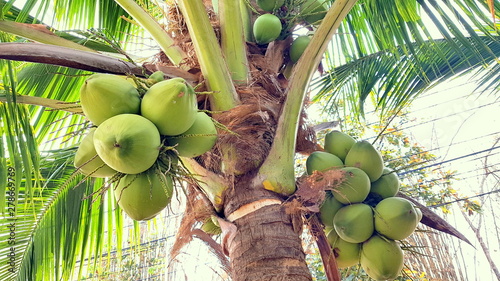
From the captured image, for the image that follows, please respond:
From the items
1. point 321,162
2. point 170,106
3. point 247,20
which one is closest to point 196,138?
point 170,106

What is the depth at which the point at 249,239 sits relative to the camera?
1.30 metres

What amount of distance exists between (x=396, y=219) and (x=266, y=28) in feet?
3.08

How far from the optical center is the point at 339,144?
1.78 m

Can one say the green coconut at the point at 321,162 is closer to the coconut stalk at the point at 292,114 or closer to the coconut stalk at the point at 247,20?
the coconut stalk at the point at 292,114

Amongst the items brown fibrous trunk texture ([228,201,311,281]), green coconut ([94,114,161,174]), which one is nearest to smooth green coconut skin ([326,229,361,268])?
brown fibrous trunk texture ([228,201,311,281])

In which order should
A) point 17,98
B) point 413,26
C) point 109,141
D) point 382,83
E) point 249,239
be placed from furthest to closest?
point 382,83, point 413,26, point 17,98, point 249,239, point 109,141

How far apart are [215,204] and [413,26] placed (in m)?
1.29

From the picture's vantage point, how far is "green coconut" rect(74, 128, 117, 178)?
3.84 ft

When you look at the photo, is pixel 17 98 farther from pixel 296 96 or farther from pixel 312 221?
pixel 312 221

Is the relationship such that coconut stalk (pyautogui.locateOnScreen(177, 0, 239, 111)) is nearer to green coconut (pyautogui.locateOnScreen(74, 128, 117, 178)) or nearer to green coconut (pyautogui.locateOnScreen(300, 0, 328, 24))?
green coconut (pyautogui.locateOnScreen(74, 128, 117, 178))

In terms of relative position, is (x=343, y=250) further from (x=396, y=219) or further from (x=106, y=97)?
(x=106, y=97)

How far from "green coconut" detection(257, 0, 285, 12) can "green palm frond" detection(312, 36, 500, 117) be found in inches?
26.0

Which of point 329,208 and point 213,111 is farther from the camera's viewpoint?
point 329,208

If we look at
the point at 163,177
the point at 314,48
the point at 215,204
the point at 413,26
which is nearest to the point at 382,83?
the point at 413,26
